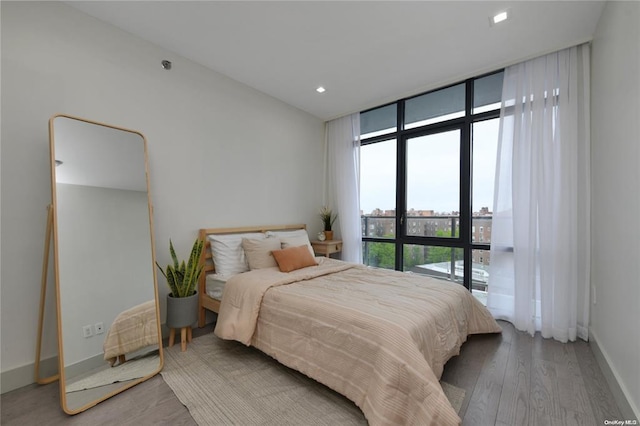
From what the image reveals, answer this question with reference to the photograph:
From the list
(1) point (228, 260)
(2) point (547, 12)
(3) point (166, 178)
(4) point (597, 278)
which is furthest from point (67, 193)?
(4) point (597, 278)

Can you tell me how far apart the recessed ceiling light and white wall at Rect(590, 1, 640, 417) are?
61 cm

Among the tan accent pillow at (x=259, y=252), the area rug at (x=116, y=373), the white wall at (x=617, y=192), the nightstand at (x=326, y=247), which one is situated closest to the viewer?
the white wall at (x=617, y=192)

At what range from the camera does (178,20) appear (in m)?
2.20

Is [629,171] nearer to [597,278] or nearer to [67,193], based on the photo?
[597,278]

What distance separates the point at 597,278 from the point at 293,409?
2577mm

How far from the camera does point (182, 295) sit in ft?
7.57

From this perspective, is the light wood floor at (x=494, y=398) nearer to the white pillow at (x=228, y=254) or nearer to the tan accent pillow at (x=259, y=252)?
the white pillow at (x=228, y=254)

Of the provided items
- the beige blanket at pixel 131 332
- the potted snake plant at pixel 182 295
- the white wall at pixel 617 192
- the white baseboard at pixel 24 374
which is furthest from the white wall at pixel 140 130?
the white wall at pixel 617 192

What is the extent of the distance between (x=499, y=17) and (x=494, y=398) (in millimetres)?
2751

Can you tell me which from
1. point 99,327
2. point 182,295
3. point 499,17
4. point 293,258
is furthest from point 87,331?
point 499,17

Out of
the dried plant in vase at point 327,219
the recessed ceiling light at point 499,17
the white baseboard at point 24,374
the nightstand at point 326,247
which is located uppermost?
the recessed ceiling light at point 499,17

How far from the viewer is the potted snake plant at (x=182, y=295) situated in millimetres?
2225

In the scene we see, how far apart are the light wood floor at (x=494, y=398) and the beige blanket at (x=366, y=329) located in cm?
24

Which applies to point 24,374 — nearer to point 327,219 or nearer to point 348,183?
point 327,219
